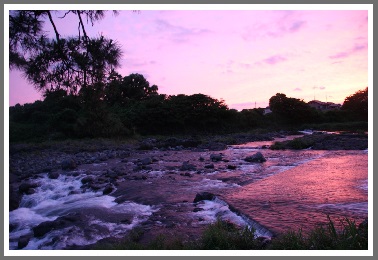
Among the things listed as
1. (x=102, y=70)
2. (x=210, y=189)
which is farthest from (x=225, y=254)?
(x=210, y=189)

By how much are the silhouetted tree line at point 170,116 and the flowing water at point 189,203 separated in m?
5.53

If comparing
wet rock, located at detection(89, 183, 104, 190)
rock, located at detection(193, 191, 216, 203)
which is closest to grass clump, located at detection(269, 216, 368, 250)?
rock, located at detection(193, 191, 216, 203)

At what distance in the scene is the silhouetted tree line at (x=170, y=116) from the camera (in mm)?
23703

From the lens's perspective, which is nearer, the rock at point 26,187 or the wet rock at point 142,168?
the rock at point 26,187

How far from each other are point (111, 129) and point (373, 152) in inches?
130

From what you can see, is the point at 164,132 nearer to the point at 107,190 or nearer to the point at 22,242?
the point at 107,190

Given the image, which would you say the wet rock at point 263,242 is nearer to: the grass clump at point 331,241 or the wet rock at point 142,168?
the grass clump at point 331,241

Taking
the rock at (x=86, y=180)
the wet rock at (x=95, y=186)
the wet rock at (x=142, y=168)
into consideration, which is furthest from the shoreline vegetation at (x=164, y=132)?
the wet rock at (x=142, y=168)

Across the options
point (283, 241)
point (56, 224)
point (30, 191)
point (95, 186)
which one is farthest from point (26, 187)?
point (283, 241)

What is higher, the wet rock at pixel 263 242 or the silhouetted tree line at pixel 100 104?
the silhouetted tree line at pixel 100 104

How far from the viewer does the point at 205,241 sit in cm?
381

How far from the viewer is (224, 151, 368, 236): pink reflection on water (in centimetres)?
511

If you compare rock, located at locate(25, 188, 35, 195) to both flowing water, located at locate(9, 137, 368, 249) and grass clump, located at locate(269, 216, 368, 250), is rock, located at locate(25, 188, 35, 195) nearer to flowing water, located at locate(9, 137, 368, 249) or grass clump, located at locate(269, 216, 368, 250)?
flowing water, located at locate(9, 137, 368, 249)

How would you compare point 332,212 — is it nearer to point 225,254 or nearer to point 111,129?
point 225,254
